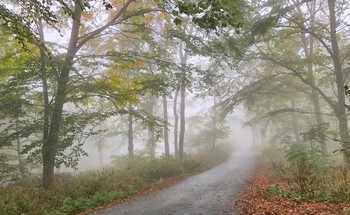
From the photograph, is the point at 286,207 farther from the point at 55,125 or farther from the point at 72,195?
Answer: the point at 55,125

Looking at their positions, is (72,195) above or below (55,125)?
below

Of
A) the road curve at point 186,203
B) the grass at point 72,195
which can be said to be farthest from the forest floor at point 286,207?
the grass at point 72,195

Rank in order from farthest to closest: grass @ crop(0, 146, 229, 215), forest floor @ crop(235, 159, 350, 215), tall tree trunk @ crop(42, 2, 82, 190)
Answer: tall tree trunk @ crop(42, 2, 82, 190) → grass @ crop(0, 146, 229, 215) → forest floor @ crop(235, 159, 350, 215)

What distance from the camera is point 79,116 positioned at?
13.0 m

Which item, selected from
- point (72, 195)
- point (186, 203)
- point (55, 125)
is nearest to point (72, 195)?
point (72, 195)

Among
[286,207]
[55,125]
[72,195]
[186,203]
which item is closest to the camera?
[286,207]

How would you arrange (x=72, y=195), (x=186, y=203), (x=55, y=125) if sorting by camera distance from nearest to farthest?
(x=186, y=203), (x=72, y=195), (x=55, y=125)

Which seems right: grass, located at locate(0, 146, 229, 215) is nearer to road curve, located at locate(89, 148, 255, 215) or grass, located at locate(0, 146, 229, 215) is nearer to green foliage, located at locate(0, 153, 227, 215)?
green foliage, located at locate(0, 153, 227, 215)

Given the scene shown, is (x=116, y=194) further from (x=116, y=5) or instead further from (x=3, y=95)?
(x=116, y=5)

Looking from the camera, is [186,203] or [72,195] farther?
[72,195]

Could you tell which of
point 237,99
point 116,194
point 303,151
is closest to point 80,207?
point 116,194

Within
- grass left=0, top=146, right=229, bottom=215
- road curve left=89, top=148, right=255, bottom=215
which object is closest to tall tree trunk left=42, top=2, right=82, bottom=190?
grass left=0, top=146, right=229, bottom=215

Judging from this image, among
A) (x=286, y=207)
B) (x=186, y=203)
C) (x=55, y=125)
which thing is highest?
(x=55, y=125)

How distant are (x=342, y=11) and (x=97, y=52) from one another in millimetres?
14783
